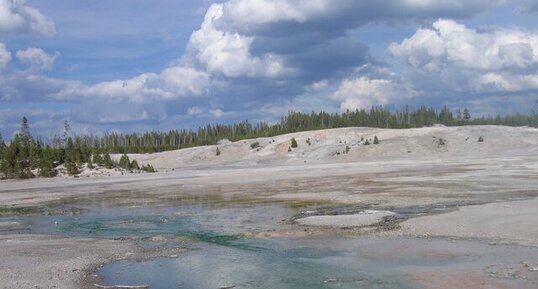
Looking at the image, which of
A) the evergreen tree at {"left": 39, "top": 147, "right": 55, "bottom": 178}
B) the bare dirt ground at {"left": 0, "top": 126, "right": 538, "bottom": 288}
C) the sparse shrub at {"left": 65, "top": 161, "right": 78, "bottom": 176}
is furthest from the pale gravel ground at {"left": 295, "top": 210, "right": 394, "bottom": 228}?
the evergreen tree at {"left": 39, "top": 147, "right": 55, "bottom": 178}

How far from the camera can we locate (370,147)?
325ft

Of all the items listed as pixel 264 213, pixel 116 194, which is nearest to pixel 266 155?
pixel 116 194

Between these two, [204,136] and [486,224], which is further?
[204,136]

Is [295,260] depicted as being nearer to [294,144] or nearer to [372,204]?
[372,204]

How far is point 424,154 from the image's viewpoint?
92312 millimetres

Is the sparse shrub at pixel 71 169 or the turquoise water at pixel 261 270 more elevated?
the sparse shrub at pixel 71 169

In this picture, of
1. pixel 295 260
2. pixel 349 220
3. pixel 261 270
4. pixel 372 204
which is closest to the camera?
pixel 261 270

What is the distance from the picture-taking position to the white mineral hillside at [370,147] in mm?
93000

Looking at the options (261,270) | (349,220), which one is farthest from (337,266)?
(349,220)

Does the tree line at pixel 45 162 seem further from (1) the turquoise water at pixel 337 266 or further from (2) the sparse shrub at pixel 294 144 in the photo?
(1) the turquoise water at pixel 337 266

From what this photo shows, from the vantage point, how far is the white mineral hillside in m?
93.0

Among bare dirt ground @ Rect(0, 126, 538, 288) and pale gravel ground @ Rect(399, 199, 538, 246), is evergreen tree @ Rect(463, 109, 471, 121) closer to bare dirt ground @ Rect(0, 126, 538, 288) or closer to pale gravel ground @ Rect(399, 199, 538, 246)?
bare dirt ground @ Rect(0, 126, 538, 288)

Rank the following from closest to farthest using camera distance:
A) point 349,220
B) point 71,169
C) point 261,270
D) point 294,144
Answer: point 261,270, point 349,220, point 71,169, point 294,144

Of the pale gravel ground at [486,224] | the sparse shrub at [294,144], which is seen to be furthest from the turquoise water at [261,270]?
the sparse shrub at [294,144]
